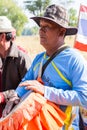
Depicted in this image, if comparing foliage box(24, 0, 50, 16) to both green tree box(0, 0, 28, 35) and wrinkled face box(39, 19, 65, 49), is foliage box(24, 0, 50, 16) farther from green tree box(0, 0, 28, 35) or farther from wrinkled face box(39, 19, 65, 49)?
wrinkled face box(39, 19, 65, 49)

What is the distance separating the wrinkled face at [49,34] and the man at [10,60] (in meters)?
1.10

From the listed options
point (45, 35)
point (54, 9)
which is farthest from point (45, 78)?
point (54, 9)

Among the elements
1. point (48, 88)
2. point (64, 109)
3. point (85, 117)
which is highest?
point (48, 88)

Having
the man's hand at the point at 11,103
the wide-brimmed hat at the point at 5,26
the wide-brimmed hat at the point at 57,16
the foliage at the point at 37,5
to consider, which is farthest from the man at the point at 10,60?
the foliage at the point at 37,5

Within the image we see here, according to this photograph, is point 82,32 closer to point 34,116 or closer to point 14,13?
point 34,116

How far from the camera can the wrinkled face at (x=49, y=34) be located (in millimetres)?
3332

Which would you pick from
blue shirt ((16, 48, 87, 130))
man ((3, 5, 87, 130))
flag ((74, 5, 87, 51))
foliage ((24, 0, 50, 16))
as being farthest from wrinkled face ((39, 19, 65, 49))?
foliage ((24, 0, 50, 16))

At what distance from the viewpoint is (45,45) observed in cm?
336

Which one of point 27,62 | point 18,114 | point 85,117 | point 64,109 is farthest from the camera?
point 85,117

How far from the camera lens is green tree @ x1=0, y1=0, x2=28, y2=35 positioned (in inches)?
3016

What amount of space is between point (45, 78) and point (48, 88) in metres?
0.20

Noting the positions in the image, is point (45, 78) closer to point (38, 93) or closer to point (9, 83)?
point (38, 93)

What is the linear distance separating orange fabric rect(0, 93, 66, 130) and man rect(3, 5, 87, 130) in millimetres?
59

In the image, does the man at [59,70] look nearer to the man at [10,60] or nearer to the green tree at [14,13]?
the man at [10,60]
